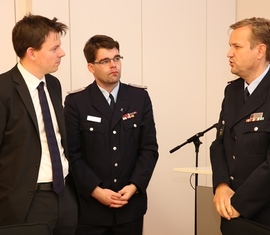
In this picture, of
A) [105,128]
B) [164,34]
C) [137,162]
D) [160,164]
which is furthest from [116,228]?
[164,34]

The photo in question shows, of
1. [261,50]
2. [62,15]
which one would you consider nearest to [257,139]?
[261,50]

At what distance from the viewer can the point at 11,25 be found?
3566mm

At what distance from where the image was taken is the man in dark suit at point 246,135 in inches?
81.2

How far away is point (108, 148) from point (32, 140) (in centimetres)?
65

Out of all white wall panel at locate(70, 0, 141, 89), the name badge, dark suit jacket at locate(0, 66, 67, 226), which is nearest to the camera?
dark suit jacket at locate(0, 66, 67, 226)

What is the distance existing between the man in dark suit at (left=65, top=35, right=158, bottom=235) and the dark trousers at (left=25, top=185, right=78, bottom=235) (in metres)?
0.32

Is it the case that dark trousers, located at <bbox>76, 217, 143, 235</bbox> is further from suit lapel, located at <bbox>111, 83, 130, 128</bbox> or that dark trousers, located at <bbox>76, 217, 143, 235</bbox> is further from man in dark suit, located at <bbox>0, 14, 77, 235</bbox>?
suit lapel, located at <bbox>111, 83, 130, 128</bbox>

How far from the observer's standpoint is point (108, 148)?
2781mm

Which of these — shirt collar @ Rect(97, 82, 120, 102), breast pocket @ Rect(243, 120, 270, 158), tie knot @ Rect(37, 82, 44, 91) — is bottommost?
breast pocket @ Rect(243, 120, 270, 158)

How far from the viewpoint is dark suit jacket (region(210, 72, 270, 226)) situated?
2055 millimetres

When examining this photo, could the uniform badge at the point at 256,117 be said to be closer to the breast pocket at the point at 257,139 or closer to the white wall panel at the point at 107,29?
the breast pocket at the point at 257,139

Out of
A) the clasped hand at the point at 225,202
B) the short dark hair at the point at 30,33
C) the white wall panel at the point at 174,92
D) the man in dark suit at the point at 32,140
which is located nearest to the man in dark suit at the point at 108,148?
the man in dark suit at the point at 32,140

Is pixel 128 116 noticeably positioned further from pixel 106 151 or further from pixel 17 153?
pixel 17 153

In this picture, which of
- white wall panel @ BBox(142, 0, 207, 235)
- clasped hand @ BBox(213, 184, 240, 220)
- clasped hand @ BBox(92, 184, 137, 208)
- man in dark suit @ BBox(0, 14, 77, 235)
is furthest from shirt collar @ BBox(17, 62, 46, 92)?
white wall panel @ BBox(142, 0, 207, 235)
